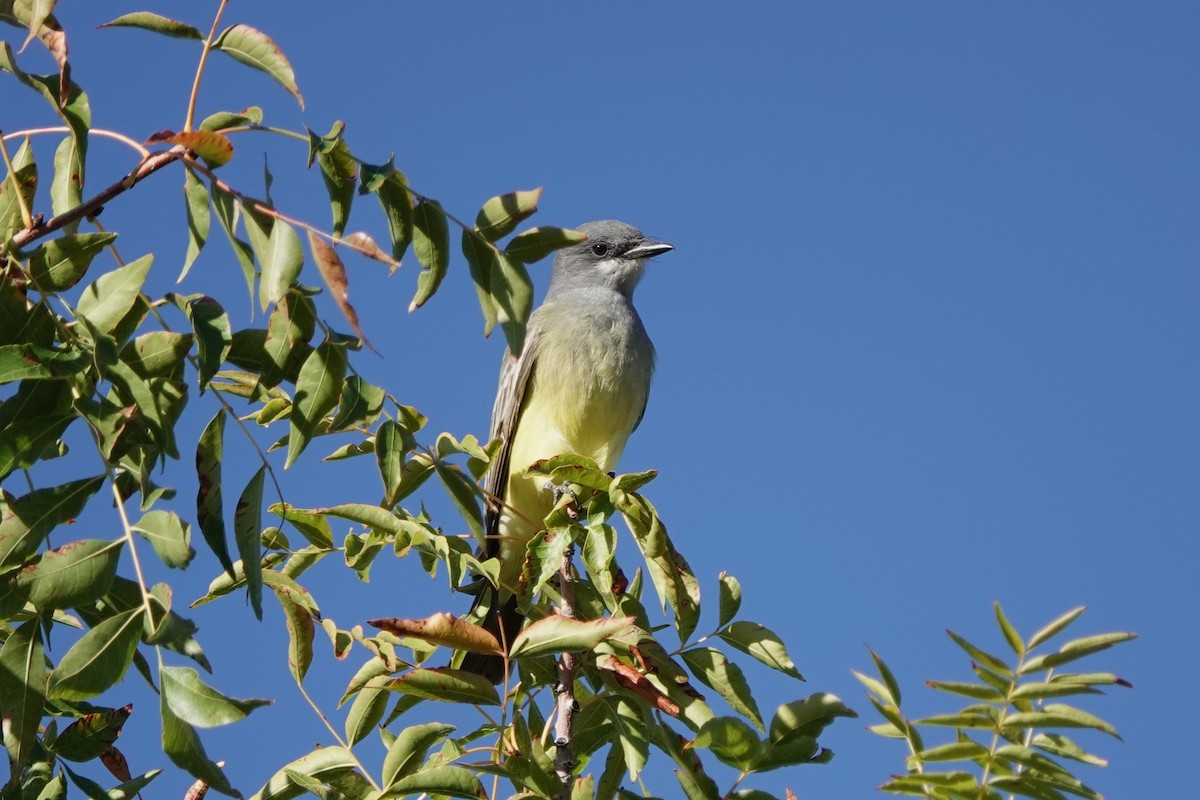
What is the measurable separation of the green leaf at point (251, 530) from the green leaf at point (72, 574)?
201 mm

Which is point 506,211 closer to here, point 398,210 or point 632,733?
point 398,210

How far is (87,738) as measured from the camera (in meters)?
2.68

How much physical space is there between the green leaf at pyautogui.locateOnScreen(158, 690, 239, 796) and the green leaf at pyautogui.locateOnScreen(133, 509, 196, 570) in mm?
216

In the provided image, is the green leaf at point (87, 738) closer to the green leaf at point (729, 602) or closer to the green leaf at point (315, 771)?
the green leaf at point (315, 771)

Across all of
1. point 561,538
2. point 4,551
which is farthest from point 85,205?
point 561,538

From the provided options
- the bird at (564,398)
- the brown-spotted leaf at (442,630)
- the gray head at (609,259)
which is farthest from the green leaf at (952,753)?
the gray head at (609,259)

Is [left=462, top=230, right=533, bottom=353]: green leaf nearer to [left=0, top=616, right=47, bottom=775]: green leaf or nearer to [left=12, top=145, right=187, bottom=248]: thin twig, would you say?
[left=12, top=145, right=187, bottom=248]: thin twig

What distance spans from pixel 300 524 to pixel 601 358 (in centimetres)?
310

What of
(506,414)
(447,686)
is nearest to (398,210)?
(447,686)

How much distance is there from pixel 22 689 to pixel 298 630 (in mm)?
703

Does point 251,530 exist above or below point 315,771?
above

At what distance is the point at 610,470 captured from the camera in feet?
20.6

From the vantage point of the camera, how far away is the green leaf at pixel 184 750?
2.05 metres

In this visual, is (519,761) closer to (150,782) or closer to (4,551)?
(150,782)
